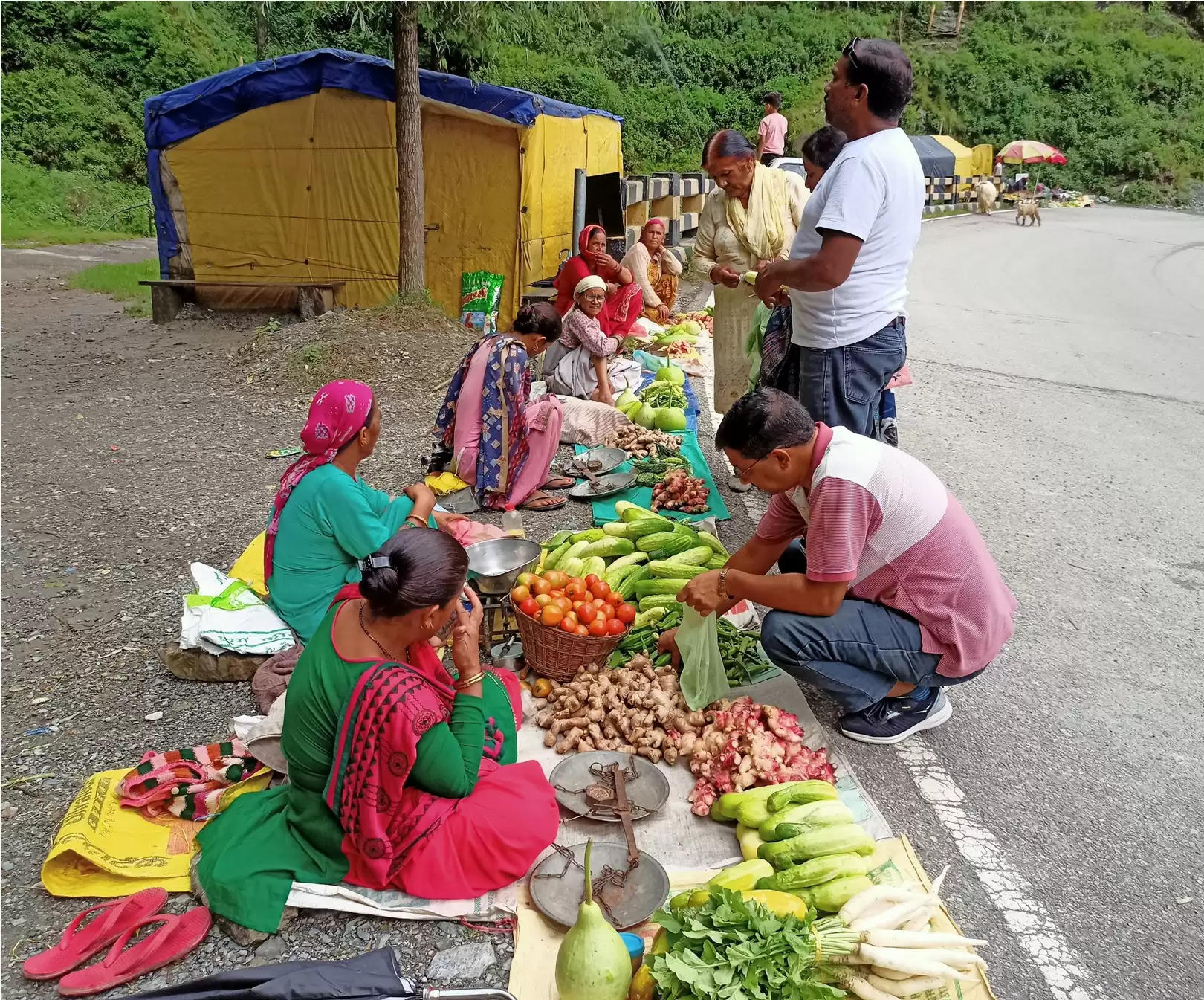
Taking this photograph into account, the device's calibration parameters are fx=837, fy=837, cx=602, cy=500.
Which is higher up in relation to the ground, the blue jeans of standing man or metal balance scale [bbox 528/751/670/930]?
the blue jeans of standing man

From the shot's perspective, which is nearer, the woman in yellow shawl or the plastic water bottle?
the plastic water bottle

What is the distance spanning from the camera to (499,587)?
403 centimetres

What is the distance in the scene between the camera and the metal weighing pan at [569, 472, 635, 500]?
19.1ft

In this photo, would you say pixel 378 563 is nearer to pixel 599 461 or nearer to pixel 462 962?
pixel 462 962

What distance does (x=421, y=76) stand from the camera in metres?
9.80

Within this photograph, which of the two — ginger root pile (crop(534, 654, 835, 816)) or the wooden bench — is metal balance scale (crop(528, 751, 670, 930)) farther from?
the wooden bench

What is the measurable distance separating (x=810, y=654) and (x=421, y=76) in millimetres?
9117

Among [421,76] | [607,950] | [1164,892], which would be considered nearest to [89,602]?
[607,950]

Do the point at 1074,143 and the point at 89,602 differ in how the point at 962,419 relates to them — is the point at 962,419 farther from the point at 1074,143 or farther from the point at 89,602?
the point at 1074,143

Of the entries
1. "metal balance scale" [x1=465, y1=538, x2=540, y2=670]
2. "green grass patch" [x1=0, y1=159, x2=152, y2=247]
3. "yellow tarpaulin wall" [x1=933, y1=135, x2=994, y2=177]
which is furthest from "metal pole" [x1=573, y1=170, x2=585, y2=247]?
"yellow tarpaulin wall" [x1=933, y1=135, x2=994, y2=177]

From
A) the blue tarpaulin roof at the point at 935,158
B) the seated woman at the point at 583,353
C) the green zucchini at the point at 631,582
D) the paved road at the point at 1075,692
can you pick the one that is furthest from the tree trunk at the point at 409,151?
the blue tarpaulin roof at the point at 935,158

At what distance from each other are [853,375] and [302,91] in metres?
9.01

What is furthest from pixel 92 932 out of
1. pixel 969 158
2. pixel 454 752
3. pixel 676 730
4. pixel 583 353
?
pixel 969 158

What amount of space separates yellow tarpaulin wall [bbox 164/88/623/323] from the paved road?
17.1ft
